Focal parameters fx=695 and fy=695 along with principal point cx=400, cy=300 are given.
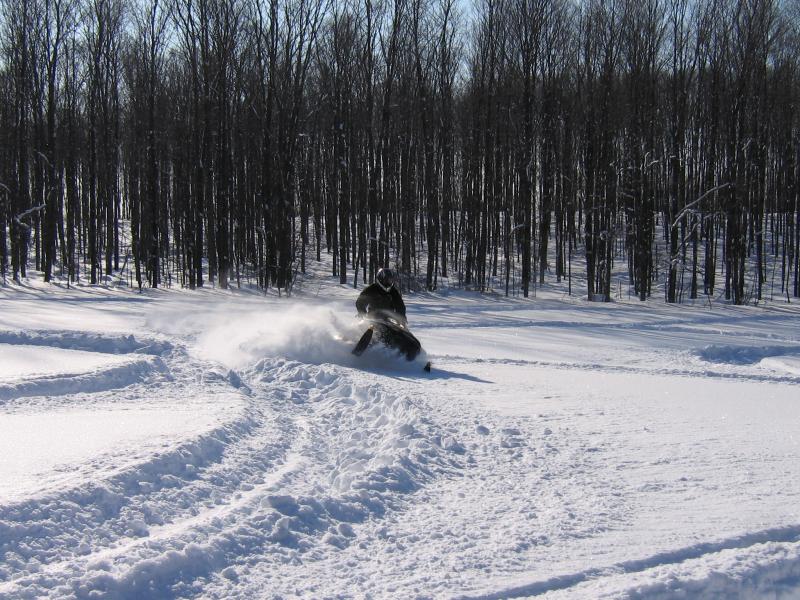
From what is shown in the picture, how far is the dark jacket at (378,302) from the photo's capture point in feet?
40.1

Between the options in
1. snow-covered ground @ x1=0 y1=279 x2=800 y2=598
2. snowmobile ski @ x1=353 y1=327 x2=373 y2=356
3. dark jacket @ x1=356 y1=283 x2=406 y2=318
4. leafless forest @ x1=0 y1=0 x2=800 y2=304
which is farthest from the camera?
leafless forest @ x1=0 y1=0 x2=800 y2=304

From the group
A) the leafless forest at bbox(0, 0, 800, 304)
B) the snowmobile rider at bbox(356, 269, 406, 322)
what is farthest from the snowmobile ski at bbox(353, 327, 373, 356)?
the leafless forest at bbox(0, 0, 800, 304)

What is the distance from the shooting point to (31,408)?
7.66m

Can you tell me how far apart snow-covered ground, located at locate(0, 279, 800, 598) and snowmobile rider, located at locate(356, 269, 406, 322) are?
60 cm

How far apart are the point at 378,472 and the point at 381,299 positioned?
6473 millimetres

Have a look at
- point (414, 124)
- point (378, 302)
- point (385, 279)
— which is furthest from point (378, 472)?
point (414, 124)

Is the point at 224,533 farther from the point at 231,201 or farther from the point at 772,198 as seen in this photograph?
the point at 772,198

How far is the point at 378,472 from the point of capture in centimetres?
597

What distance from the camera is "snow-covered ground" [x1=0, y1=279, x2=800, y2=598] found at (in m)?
4.23

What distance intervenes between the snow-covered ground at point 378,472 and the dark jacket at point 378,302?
59cm

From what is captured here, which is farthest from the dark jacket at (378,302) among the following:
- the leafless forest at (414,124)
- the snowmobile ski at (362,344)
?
the leafless forest at (414,124)

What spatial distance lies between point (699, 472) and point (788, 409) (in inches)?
139

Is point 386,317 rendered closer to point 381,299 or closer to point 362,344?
point 381,299

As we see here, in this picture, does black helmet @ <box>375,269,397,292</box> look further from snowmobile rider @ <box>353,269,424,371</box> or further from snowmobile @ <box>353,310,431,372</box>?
snowmobile @ <box>353,310,431,372</box>
